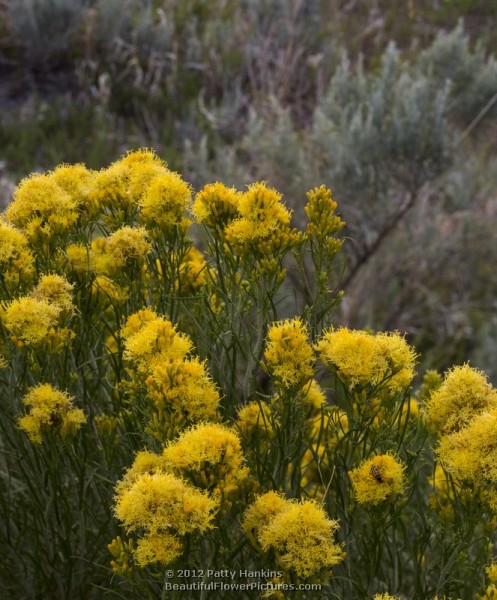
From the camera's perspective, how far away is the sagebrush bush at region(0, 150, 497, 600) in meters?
1.65

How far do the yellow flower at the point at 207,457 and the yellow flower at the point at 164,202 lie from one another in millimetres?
642

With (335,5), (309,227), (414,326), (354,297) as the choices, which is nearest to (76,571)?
(309,227)

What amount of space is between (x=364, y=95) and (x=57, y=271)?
4.43 m

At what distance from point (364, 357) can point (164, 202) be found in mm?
659

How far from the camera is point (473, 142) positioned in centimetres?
696

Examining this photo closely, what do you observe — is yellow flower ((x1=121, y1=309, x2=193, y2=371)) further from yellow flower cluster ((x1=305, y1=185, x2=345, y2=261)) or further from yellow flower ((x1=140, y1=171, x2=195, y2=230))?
yellow flower cluster ((x1=305, y1=185, x2=345, y2=261))

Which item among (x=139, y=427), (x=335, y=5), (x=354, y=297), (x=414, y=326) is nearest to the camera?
(x=139, y=427)

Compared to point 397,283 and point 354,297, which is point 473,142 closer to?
point 397,283

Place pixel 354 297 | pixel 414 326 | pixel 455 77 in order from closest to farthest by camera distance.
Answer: pixel 354 297, pixel 414 326, pixel 455 77

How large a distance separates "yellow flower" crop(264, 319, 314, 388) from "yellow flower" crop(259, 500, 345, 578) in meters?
0.30

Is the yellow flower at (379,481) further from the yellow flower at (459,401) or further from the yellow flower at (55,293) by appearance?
the yellow flower at (55,293)

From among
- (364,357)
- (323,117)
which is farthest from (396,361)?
(323,117)

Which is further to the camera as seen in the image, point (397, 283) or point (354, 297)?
point (397, 283)

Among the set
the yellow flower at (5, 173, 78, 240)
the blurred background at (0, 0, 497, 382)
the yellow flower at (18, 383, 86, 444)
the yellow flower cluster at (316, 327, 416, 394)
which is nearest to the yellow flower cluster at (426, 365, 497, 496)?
the yellow flower cluster at (316, 327, 416, 394)
